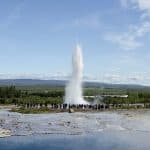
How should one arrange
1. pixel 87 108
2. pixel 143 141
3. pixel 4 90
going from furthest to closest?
pixel 4 90 < pixel 87 108 < pixel 143 141

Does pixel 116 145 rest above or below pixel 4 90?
below

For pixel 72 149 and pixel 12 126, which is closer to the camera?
pixel 72 149

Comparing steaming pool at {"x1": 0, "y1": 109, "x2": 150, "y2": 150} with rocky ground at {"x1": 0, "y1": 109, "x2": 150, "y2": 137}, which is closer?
steaming pool at {"x1": 0, "y1": 109, "x2": 150, "y2": 150}

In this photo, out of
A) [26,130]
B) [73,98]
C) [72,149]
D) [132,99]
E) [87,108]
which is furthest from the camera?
[132,99]

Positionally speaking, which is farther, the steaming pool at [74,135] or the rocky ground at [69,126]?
the rocky ground at [69,126]

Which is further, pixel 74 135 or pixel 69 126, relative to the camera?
pixel 69 126

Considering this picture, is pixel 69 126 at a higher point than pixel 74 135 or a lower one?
higher

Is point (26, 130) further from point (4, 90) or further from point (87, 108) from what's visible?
point (4, 90)

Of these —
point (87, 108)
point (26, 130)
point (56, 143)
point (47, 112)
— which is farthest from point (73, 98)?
point (56, 143)
